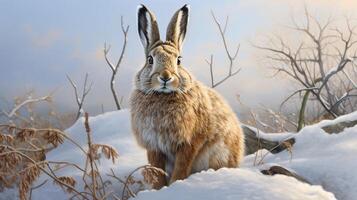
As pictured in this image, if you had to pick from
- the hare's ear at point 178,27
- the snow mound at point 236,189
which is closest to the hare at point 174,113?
the hare's ear at point 178,27

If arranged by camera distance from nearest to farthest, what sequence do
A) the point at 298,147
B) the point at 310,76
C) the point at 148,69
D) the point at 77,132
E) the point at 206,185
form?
1. the point at 206,185
2. the point at 148,69
3. the point at 298,147
4. the point at 77,132
5. the point at 310,76

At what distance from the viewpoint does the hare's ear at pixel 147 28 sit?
14.0 feet

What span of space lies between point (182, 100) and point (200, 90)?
26 cm

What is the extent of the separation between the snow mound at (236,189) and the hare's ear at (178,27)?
1470mm

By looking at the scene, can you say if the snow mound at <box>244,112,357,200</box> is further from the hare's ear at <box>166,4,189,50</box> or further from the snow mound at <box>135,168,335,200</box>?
the snow mound at <box>135,168,335,200</box>

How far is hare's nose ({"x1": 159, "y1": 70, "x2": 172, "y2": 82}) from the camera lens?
12.7 ft

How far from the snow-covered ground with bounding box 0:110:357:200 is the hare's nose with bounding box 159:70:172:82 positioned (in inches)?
35.3

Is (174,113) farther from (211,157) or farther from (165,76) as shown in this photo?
(211,157)

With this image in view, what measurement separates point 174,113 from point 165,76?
32 centimetres

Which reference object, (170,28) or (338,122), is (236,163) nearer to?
(170,28)

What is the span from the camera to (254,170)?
4328 mm

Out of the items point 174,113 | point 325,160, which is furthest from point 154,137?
point 325,160

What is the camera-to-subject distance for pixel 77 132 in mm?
6309

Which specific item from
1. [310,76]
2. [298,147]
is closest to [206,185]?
[298,147]
